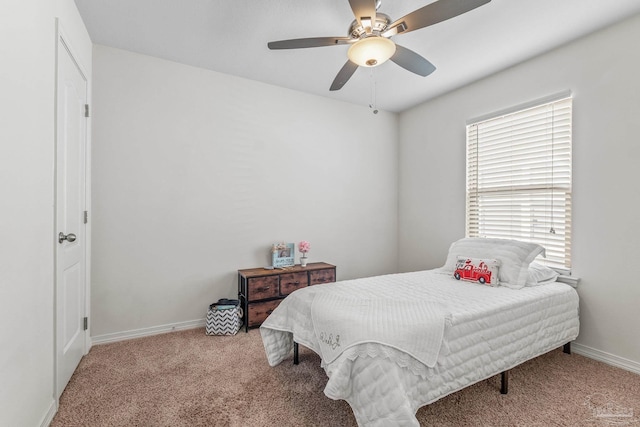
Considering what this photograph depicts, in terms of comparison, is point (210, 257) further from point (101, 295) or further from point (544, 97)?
point (544, 97)

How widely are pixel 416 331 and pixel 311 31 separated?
2.27 meters

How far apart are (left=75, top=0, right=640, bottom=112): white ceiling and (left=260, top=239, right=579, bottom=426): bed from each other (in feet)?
5.76

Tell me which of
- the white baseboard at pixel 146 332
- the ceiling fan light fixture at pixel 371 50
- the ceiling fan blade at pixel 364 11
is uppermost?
the ceiling fan blade at pixel 364 11

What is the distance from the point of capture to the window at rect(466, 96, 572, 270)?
2.72 meters

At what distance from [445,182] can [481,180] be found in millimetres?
450

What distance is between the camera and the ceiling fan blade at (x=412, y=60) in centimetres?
214

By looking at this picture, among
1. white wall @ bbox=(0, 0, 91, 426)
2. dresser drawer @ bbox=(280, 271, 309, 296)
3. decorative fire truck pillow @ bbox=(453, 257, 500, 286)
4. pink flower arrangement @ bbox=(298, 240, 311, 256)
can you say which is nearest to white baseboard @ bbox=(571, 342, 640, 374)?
decorative fire truck pillow @ bbox=(453, 257, 500, 286)

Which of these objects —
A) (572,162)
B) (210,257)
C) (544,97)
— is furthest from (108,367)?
(544,97)

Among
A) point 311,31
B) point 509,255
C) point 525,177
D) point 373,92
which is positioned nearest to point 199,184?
point 311,31

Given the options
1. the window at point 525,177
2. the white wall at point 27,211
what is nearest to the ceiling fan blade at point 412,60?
the window at point 525,177

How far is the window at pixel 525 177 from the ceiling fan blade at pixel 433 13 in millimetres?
1673

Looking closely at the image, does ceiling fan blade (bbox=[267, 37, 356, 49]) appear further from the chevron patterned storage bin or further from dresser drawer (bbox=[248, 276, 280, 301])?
the chevron patterned storage bin

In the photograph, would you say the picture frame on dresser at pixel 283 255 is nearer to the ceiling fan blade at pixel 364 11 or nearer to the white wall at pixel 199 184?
the white wall at pixel 199 184

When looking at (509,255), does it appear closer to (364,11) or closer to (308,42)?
(364,11)
